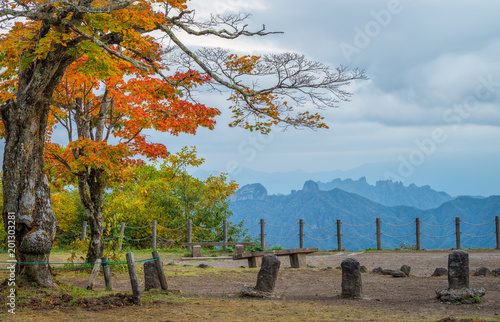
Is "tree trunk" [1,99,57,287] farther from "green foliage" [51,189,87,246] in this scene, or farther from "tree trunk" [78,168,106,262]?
"green foliage" [51,189,87,246]

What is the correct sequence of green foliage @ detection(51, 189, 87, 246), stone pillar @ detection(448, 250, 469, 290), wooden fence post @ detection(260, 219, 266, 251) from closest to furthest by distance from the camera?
stone pillar @ detection(448, 250, 469, 290)
wooden fence post @ detection(260, 219, 266, 251)
green foliage @ detection(51, 189, 87, 246)

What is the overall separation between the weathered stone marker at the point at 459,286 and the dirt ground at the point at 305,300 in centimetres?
18

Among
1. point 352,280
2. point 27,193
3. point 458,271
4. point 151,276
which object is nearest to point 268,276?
point 352,280

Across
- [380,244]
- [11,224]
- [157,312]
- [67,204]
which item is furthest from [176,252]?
[157,312]

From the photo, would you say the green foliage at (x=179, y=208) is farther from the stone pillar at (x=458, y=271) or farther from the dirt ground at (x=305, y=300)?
the stone pillar at (x=458, y=271)

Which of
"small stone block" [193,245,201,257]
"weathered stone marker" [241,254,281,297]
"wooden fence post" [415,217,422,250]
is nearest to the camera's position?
"weathered stone marker" [241,254,281,297]

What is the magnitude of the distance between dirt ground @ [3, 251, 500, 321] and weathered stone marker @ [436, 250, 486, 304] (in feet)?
0.57

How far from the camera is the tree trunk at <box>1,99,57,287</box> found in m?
8.92

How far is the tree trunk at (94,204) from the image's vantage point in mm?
12328

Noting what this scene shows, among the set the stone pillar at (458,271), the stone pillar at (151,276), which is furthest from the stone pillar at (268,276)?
the stone pillar at (458,271)

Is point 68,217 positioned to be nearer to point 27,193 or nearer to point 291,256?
point 291,256

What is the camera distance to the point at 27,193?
353 inches

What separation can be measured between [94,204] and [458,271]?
27.5 feet

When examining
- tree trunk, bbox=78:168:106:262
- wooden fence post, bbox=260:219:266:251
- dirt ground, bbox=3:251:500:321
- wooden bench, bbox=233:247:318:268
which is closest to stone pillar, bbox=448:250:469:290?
dirt ground, bbox=3:251:500:321
